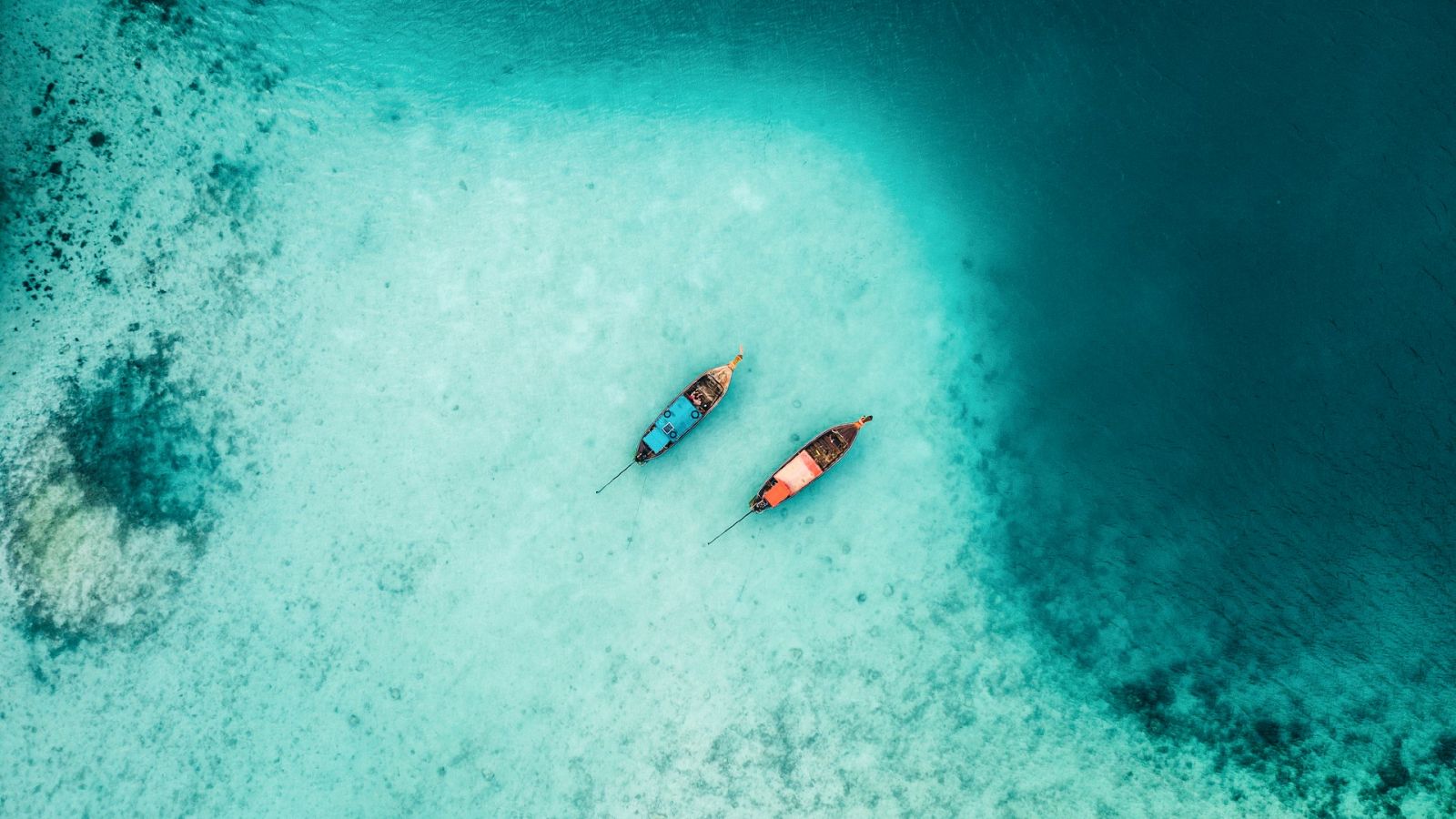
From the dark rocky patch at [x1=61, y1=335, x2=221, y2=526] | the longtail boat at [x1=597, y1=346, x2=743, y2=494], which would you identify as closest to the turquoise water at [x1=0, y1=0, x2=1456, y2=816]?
the dark rocky patch at [x1=61, y1=335, x2=221, y2=526]

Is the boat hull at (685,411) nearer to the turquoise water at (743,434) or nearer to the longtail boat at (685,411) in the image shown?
the longtail boat at (685,411)

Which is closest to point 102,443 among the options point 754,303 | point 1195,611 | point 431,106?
point 431,106

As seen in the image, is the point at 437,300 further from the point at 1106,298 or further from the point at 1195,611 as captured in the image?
the point at 1195,611

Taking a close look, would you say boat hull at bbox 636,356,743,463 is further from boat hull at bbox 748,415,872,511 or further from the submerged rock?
the submerged rock

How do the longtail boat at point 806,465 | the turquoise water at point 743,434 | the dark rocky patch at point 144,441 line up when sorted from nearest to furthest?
the longtail boat at point 806,465
the turquoise water at point 743,434
the dark rocky patch at point 144,441

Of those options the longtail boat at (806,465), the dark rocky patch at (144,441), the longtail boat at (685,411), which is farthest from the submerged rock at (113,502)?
the longtail boat at (806,465)

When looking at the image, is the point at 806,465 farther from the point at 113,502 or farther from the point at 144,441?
the point at 113,502
